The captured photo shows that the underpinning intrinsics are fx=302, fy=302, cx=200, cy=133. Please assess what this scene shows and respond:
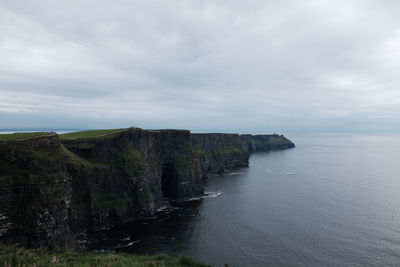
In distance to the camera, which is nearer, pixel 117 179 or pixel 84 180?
pixel 84 180

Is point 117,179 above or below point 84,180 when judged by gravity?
below

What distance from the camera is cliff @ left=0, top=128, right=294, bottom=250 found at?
57531 millimetres

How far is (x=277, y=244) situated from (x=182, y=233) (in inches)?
967

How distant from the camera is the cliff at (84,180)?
5753 cm

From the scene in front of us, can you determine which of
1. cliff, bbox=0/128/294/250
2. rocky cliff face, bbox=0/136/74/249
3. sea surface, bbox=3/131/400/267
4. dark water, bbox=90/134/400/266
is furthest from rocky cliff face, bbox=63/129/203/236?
rocky cliff face, bbox=0/136/74/249

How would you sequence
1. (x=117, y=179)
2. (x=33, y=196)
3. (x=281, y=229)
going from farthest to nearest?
(x=117, y=179)
(x=281, y=229)
(x=33, y=196)

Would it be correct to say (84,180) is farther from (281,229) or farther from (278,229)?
(281,229)

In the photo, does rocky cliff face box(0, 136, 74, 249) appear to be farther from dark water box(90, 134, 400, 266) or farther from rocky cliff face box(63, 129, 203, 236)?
rocky cliff face box(63, 129, 203, 236)

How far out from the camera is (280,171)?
623ft

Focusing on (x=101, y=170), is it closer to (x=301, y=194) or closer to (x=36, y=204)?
(x=36, y=204)

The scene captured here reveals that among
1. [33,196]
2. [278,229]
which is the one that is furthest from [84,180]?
[278,229]

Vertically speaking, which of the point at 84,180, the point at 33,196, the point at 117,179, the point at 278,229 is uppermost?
the point at 33,196

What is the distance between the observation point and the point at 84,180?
81688 mm

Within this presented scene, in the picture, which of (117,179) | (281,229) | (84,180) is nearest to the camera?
(281,229)
